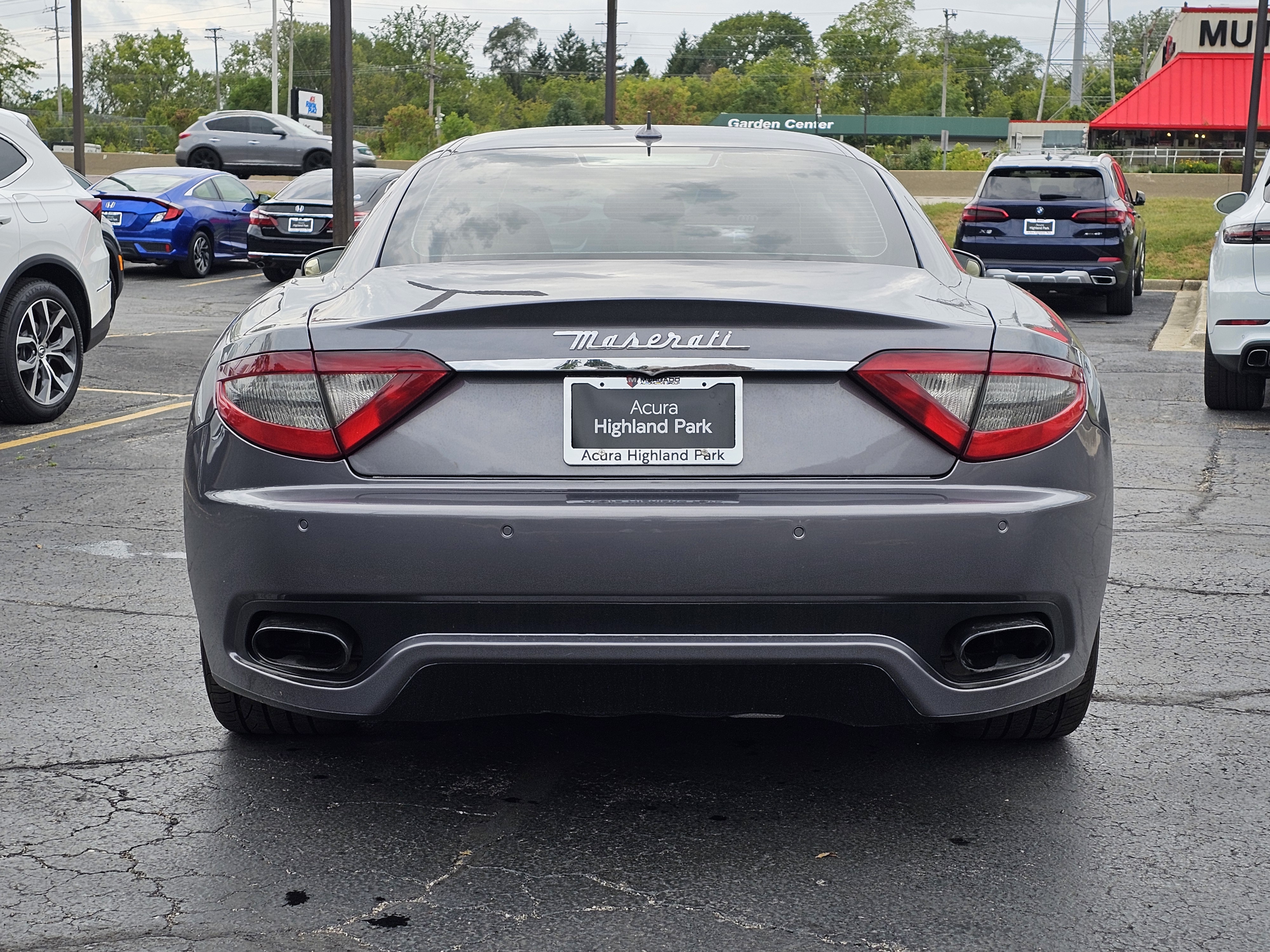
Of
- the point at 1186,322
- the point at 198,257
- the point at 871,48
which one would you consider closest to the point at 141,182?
the point at 198,257

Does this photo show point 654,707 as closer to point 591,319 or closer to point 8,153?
point 591,319

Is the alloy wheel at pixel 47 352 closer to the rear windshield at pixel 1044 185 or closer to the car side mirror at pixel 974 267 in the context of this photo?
the car side mirror at pixel 974 267

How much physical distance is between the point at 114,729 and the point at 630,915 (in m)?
1.73

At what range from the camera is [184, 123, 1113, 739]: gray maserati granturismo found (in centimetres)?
299

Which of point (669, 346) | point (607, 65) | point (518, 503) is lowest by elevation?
point (518, 503)

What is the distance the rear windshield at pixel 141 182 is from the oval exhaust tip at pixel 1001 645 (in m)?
20.1

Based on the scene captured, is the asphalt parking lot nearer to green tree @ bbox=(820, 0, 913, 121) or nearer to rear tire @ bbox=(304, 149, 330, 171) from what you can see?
rear tire @ bbox=(304, 149, 330, 171)

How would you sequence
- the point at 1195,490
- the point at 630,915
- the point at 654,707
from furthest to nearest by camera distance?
the point at 1195,490 < the point at 654,707 < the point at 630,915

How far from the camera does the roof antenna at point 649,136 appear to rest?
440 centimetres

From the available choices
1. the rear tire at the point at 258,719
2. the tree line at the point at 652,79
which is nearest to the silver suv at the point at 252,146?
the rear tire at the point at 258,719

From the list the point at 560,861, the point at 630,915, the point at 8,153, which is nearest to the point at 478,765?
the point at 560,861

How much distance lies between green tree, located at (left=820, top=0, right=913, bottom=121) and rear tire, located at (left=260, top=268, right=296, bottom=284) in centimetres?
11812

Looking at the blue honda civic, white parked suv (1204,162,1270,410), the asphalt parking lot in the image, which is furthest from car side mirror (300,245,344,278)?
the blue honda civic

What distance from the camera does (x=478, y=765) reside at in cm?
377
